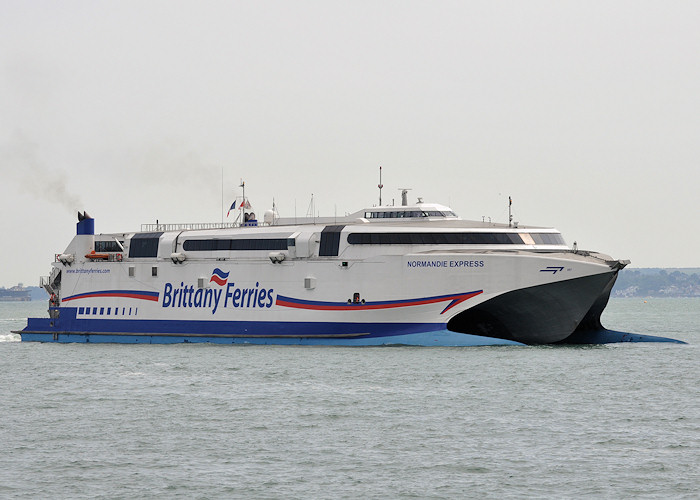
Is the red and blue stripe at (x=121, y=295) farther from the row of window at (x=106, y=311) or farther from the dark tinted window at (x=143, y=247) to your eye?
the dark tinted window at (x=143, y=247)

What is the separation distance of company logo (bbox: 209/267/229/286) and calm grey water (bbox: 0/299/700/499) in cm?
595

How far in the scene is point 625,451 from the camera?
877 inches

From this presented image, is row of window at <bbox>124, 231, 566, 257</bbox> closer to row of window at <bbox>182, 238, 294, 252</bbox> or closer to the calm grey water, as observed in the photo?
row of window at <bbox>182, 238, 294, 252</bbox>

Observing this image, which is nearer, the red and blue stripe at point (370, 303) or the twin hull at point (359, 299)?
the twin hull at point (359, 299)

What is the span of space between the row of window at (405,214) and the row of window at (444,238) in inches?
81.5

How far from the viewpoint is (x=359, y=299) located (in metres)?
42.8

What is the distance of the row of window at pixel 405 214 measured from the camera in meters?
44.6

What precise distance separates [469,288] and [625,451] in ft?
62.1

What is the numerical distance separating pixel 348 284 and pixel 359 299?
32.2 inches

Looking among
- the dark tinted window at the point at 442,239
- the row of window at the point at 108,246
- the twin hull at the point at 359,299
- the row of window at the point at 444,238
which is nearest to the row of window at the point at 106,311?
the twin hull at the point at 359,299

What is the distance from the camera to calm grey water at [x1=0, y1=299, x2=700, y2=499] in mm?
19797

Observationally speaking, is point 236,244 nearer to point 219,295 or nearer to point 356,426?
point 219,295

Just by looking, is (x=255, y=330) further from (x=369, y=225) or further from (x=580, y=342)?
(x=580, y=342)

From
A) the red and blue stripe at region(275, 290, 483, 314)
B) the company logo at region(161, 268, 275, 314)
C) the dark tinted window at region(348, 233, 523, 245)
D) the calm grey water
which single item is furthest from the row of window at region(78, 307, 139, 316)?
the dark tinted window at region(348, 233, 523, 245)
